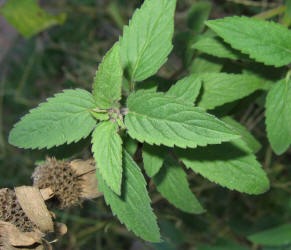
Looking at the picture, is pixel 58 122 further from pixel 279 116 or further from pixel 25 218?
pixel 279 116

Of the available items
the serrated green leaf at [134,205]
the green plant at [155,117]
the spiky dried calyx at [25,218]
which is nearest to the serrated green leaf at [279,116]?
the green plant at [155,117]

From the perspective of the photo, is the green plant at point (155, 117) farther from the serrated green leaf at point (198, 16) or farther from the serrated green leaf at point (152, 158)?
the serrated green leaf at point (198, 16)

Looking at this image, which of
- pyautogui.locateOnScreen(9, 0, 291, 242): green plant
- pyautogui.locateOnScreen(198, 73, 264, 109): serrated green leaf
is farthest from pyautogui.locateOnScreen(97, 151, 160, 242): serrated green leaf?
pyautogui.locateOnScreen(198, 73, 264, 109): serrated green leaf

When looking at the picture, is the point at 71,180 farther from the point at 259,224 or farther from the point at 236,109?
the point at 259,224

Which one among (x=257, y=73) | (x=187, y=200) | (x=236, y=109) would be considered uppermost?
(x=257, y=73)

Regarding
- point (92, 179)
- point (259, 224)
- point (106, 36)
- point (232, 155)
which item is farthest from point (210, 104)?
point (106, 36)

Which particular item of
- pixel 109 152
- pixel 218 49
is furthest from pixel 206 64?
pixel 109 152
